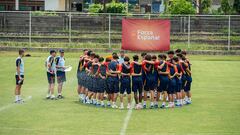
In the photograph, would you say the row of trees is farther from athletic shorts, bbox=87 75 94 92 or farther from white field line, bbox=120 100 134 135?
white field line, bbox=120 100 134 135

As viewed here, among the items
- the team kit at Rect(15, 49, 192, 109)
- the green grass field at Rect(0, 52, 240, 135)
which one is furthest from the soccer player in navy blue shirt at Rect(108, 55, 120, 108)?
the green grass field at Rect(0, 52, 240, 135)

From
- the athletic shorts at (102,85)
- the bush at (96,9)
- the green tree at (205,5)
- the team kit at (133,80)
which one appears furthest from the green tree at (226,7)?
the athletic shorts at (102,85)

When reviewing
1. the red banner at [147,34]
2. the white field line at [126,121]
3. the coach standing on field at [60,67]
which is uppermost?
the red banner at [147,34]

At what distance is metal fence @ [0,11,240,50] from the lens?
4575cm

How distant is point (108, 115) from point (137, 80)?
1975mm

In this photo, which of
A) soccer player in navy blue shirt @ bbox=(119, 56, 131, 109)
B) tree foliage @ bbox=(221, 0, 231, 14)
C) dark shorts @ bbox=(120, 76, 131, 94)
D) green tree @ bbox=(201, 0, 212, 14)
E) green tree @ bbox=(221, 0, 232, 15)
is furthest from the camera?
green tree @ bbox=(201, 0, 212, 14)

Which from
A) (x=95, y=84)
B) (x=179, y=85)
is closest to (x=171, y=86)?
(x=179, y=85)

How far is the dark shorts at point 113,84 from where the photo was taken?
22078mm

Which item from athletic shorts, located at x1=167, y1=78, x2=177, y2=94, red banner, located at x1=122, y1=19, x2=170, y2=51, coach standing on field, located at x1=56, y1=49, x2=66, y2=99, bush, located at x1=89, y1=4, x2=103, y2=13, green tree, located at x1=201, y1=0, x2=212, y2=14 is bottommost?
athletic shorts, located at x1=167, y1=78, x2=177, y2=94

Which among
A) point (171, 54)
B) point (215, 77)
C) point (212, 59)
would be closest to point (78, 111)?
point (171, 54)

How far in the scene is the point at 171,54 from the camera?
22766mm

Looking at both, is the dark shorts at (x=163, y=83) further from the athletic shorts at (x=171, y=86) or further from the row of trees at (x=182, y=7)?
the row of trees at (x=182, y=7)

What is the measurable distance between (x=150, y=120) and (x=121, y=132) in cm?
220

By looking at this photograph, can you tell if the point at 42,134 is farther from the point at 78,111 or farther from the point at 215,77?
the point at 215,77
